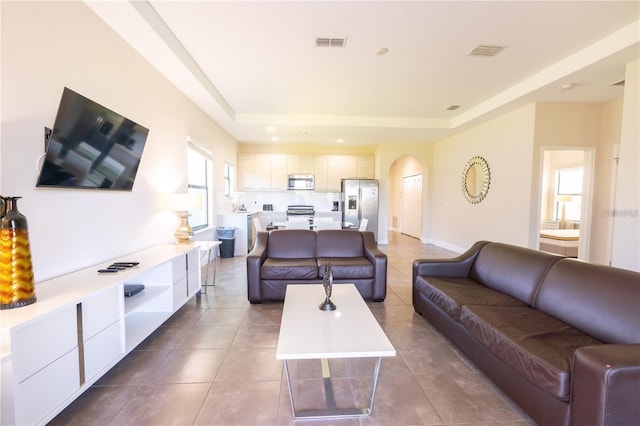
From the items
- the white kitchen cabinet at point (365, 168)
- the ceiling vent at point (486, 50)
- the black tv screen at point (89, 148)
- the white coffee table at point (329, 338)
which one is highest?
the ceiling vent at point (486, 50)

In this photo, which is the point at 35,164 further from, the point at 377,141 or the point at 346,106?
the point at 377,141

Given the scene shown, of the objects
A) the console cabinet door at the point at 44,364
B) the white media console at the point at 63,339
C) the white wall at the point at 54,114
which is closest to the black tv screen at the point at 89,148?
the white wall at the point at 54,114

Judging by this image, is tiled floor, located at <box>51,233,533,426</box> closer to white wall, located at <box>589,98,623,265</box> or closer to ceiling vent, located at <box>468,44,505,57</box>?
ceiling vent, located at <box>468,44,505,57</box>

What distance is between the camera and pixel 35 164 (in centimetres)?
181

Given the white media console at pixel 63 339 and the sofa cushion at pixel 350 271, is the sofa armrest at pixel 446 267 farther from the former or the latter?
the white media console at pixel 63 339

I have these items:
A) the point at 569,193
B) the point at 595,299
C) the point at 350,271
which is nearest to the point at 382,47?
the point at 350,271

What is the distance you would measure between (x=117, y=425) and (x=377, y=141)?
7005 millimetres

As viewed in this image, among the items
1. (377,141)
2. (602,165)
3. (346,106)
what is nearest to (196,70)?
(346,106)

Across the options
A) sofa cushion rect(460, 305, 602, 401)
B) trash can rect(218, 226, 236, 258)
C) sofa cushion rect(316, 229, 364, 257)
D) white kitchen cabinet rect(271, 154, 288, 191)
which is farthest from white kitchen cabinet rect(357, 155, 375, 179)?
sofa cushion rect(460, 305, 602, 401)

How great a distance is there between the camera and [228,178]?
6887 mm

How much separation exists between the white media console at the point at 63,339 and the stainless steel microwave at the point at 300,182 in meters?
5.53

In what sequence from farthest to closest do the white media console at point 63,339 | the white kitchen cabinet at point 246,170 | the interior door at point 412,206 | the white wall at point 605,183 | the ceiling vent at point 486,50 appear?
the interior door at point 412,206, the white kitchen cabinet at point 246,170, the white wall at point 605,183, the ceiling vent at point 486,50, the white media console at point 63,339

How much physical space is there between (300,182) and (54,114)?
19.7ft

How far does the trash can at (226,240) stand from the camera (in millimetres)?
5648
